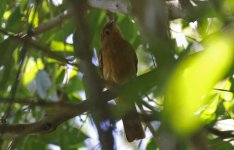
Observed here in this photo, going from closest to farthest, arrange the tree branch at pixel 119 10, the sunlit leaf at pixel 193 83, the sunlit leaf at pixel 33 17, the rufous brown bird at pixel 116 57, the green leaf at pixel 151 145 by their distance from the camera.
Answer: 1. the sunlit leaf at pixel 193 83
2. the sunlit leaf at pixel 33 17
3. the tree branch at pixel 119 10
4. the green leaf at pixel 151 145
5. the rufous brown bird at pixel 116 57

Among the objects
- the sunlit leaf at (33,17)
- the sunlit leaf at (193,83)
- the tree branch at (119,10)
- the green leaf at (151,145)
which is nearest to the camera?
the sunlit leaf at (193,83)

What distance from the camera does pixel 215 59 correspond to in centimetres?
48

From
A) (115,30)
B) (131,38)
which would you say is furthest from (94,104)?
(115,30)

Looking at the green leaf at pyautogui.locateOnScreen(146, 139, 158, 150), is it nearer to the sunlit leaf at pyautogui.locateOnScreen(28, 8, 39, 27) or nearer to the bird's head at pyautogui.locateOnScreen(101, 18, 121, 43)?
the sunlit leaf at pyautogui.locateOnScreen(28, 8, 39, 27)

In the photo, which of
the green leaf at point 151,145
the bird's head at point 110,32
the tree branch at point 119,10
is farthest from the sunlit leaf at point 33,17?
the green leaf at point 151,145

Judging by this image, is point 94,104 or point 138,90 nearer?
point 94,104

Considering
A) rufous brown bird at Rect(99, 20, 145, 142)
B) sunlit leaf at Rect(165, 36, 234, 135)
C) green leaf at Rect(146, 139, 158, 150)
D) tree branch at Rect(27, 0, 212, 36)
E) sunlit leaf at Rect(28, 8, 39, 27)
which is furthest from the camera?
rufous brown bird at Rect(99, 20, 145, 142)

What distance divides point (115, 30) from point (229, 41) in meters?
3.49

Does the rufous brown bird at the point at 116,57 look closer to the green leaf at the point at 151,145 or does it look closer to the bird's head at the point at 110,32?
the bird's head at the point at 110,32

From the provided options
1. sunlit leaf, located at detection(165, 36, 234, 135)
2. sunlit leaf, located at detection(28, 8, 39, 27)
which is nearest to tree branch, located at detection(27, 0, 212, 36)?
sunlit leaf, located at detection(28, 8, 39, 27)

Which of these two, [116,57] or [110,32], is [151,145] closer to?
[116,57]

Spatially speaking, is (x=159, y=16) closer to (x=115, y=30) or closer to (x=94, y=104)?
(x=94, y=104)

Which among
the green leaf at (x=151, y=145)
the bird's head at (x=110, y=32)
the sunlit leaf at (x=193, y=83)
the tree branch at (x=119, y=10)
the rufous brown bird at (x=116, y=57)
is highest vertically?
the sunlit leaf at (x=193, y=83)

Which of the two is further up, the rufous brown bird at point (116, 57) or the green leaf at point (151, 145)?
the green leaf at point (151, 145)
